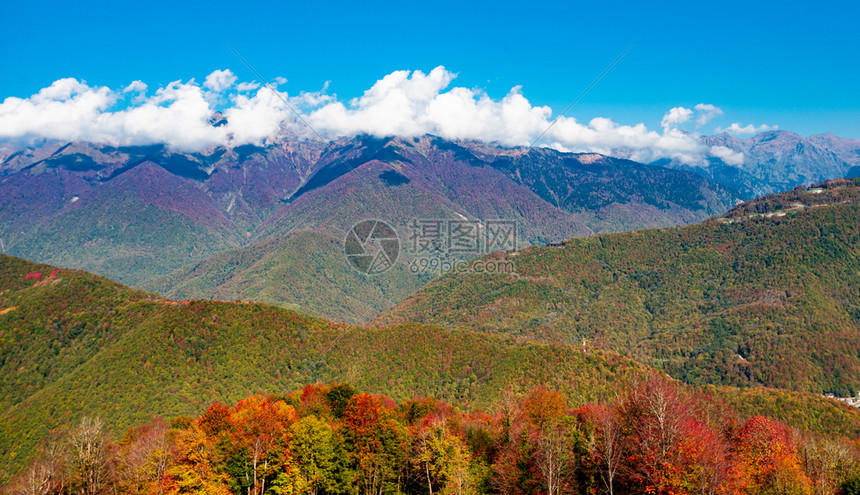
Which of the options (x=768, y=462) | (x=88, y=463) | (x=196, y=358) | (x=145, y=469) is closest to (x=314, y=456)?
(x=145, y=469)

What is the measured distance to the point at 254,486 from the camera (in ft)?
156

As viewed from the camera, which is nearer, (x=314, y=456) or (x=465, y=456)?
(x=465, y=456)

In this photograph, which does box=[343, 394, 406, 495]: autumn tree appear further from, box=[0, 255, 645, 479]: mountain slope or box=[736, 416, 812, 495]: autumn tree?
box=[0, 255, 645, 479]: mountain slope

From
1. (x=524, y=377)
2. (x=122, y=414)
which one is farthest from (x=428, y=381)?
(x=122, y=414)

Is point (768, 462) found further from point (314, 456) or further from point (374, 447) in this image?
point (314, 456)

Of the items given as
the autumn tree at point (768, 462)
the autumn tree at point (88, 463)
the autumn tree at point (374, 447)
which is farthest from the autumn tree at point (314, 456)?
the autumn tree at point (768, 462)

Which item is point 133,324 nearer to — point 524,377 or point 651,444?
point 524,377

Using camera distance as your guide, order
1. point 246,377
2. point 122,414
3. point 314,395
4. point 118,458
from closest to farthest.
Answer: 1. point 118,458
2. point 314,395
3. point 122,414
4. point 246,377

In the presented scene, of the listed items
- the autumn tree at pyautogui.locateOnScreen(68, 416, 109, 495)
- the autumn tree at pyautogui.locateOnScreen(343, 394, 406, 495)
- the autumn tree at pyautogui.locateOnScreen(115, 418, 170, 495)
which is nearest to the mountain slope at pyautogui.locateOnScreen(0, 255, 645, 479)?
the autumn tree at pyautogui.locateOnScreen(115, 418, 170, 495)

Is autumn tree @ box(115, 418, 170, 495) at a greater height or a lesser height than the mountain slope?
lesser

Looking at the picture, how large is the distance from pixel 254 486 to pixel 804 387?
623 ft

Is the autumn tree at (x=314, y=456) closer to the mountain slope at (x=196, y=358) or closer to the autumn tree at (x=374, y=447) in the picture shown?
the autumn tree at (x=374, y=447)

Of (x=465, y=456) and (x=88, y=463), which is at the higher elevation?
(x=88, y=463)

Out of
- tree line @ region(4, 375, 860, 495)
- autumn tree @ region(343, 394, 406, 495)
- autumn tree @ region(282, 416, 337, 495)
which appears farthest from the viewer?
autumn tree @ region(343, 394, 406, 495)
